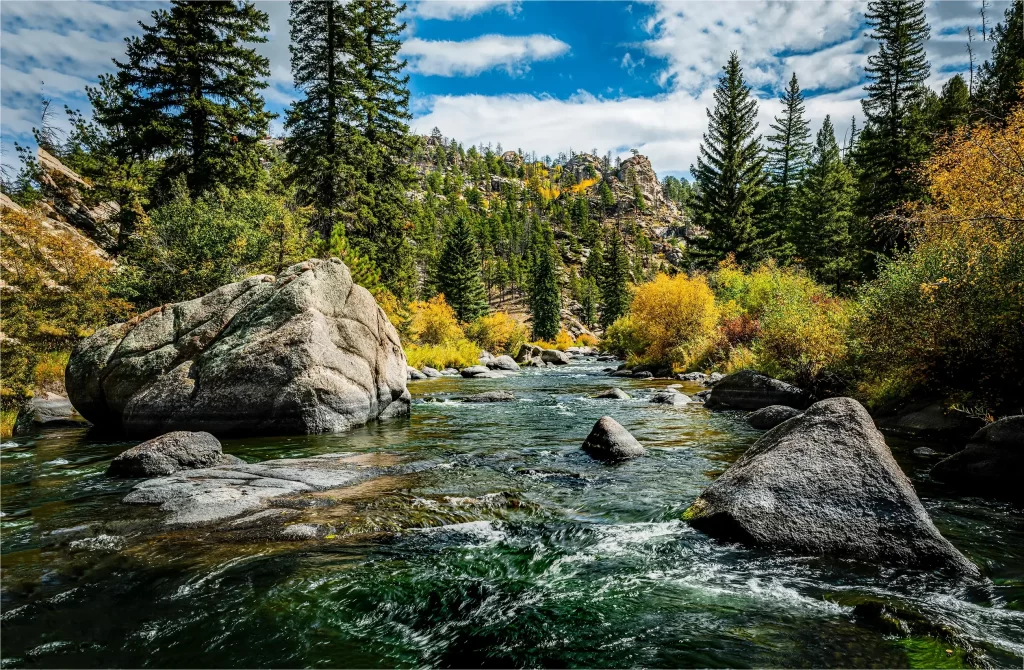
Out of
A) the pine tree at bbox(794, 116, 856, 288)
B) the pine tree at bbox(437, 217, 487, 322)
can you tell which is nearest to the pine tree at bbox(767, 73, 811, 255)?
the pine tree at bbox(794, 116, 856, 288)

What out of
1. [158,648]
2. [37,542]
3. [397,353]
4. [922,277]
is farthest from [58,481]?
[922,277]

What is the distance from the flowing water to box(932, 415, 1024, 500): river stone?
2.10 ft

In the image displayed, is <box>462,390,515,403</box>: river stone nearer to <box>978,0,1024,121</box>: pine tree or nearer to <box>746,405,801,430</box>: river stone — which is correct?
<box>746,405,801,430</box>: river stone

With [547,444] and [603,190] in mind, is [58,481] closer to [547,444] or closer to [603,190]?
[547,444]

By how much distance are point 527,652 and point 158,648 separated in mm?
2630

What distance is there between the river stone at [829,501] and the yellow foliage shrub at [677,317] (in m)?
21.4

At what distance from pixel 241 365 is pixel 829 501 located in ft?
36.0

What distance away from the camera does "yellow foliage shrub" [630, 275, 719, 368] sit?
27.6 meters

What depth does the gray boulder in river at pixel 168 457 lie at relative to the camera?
7.69 m

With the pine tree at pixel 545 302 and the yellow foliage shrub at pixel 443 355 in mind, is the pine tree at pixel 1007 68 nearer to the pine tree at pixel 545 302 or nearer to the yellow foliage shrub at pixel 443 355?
the yellow foliage shrub at pixel 443 355

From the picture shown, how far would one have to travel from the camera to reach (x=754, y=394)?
15.1m

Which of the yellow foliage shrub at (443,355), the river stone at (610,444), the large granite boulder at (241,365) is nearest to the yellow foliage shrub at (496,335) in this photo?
the yellow foliage shrub at (443,355)

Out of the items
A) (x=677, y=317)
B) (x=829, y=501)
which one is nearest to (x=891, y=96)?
(x=677, y=317)

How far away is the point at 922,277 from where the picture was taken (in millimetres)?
11062
